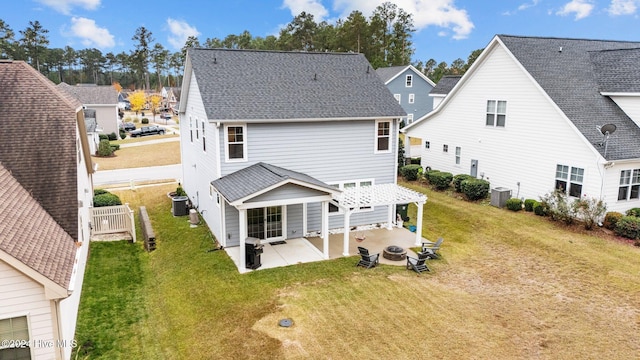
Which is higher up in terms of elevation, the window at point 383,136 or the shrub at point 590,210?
the window at point 383,136

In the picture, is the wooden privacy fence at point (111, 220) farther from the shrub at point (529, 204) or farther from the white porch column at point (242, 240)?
the shrub at point (529, 204)

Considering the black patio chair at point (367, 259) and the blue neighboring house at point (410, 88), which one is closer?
the black patio chair at point (367, 259)

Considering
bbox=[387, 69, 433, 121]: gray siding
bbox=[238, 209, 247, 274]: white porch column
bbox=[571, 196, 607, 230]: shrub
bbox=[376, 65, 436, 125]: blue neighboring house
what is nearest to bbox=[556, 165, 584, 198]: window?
bbox=[571, 196, 607, 230]: shrub

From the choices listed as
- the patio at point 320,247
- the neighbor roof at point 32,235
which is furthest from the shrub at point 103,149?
the neighbor roof at point 32,235

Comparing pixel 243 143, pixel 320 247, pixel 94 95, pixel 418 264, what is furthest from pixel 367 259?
pixel 94 95

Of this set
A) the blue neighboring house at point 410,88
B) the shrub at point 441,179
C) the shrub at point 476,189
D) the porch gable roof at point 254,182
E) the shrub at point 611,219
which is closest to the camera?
the porch gable roof at point 254,182

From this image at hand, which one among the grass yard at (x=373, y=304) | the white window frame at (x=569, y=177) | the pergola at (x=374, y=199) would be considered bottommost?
the grass yard at (x=373, y=304)

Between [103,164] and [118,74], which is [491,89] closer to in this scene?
[103,164]

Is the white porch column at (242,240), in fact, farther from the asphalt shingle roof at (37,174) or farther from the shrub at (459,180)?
the shrub at (459,180)

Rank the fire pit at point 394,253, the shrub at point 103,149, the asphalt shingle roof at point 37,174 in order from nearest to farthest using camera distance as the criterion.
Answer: the asphalt shingle roof at point 37,174 → the fire pit at point 394,253 → the shrub at point 103,149
